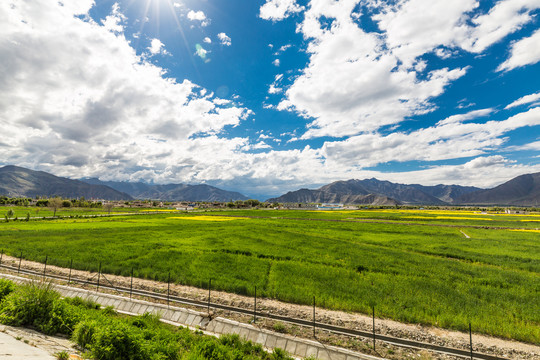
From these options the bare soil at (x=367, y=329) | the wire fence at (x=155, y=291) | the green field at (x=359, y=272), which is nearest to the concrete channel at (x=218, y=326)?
the bare soil at (x=367, y=329)

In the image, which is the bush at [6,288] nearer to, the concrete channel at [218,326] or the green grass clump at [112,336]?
the green grass clump at [112,336]

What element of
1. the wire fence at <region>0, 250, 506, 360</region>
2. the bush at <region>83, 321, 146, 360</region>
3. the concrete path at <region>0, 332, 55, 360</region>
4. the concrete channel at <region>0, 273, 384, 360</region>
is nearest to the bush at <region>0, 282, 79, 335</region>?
the concrete path at <region>0, 332, 55, 360</region>

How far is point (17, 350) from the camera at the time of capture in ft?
29.2

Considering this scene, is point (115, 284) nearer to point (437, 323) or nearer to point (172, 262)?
point (172, 262)

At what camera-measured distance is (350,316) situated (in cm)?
1717

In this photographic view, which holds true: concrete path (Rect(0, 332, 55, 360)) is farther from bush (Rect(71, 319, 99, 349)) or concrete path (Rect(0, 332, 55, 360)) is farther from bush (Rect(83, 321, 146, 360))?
bush (Rect(71, 319, 99, 349))

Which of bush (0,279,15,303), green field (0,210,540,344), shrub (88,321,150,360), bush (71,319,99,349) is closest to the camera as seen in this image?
shrub (88,321,150,360)

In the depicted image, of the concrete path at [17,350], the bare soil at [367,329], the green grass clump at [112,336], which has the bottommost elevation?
the bare soil at [367,329]

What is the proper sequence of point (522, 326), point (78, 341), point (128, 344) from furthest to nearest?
point (522, 326), point (78, 341), point (128, 344)

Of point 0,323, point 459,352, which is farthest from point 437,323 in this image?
point 0,323

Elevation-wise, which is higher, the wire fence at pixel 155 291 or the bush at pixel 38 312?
the bush at pixel 38 312

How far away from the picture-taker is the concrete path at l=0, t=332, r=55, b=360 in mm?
8288

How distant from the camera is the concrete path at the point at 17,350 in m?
8.29

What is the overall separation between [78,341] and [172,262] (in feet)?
60.6
